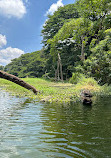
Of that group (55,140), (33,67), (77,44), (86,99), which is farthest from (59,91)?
(33,67)

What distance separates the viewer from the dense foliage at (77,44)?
49.5 ft

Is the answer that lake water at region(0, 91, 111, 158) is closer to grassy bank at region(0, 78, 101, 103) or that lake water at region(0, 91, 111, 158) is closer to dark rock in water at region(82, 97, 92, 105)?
dark rock in water at region(82, 97, 92, 105)

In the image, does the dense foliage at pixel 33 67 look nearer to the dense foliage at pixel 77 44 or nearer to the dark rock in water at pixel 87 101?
the dense foliage at pixel 77 44

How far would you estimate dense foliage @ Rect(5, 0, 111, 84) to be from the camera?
15094 millimetres

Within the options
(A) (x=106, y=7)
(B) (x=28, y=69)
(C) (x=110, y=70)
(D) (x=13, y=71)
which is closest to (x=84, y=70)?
(C) (x=110, y=70)

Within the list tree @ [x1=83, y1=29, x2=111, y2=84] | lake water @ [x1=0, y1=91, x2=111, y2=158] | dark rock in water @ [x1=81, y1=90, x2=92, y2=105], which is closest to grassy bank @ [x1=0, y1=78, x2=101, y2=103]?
dark rock in water @ [x1=81, y1=90, x2=92, y2=105]

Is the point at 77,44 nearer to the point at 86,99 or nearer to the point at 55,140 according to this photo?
the point at 86,99

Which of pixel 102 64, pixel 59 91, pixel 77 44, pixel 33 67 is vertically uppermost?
pixel 77 44

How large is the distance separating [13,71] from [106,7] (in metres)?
46.8

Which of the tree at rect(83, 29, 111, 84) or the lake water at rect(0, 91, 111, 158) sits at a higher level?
the tree at rect(83, 29, 111, 84)

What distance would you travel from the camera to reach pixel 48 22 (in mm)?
41156

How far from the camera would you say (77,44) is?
3112 cm

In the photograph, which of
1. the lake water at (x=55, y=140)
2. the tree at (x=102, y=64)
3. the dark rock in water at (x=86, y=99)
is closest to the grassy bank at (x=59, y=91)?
the dark rock in water at (x=86, y=99)

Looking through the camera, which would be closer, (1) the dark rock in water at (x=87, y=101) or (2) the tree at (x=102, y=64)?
(1) the dark rock in water at (x=87, y=101)
